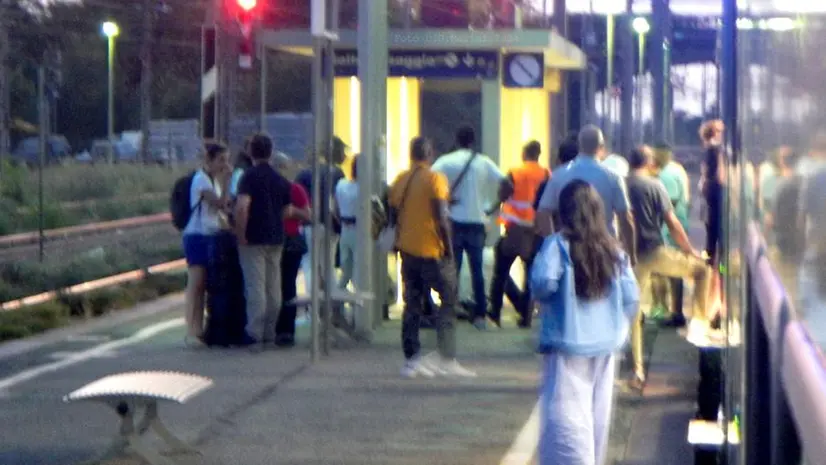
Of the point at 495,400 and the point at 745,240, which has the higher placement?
the point at 745,240

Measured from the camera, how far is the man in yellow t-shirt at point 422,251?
10383 millimetres

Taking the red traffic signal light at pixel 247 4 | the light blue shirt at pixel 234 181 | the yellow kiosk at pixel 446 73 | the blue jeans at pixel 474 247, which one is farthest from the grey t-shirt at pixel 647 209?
the yellow kiosk at pixel 446 73

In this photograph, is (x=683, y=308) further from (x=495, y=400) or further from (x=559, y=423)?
(x=559, y=423)

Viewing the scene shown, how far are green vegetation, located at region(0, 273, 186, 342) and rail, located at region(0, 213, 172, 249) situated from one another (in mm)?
7417

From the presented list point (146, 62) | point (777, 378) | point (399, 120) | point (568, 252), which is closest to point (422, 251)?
point (568, 252)

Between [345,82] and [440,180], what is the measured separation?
9.08 m

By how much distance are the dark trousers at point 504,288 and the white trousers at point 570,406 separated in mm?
6971

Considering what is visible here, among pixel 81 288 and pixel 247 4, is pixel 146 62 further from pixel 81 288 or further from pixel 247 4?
pixel 247 4

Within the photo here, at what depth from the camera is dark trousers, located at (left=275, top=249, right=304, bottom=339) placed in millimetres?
12445

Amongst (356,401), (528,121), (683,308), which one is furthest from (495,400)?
(528,121)

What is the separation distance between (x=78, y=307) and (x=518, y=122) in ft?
33.7

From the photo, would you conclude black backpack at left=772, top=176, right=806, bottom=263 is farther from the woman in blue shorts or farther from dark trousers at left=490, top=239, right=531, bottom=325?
dark trousers at left=490, top=239, right=531, bottom=325

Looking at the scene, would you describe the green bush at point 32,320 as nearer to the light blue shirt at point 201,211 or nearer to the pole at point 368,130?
the light blue shirt at point 201,211

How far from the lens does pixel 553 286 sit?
6.27 metres
